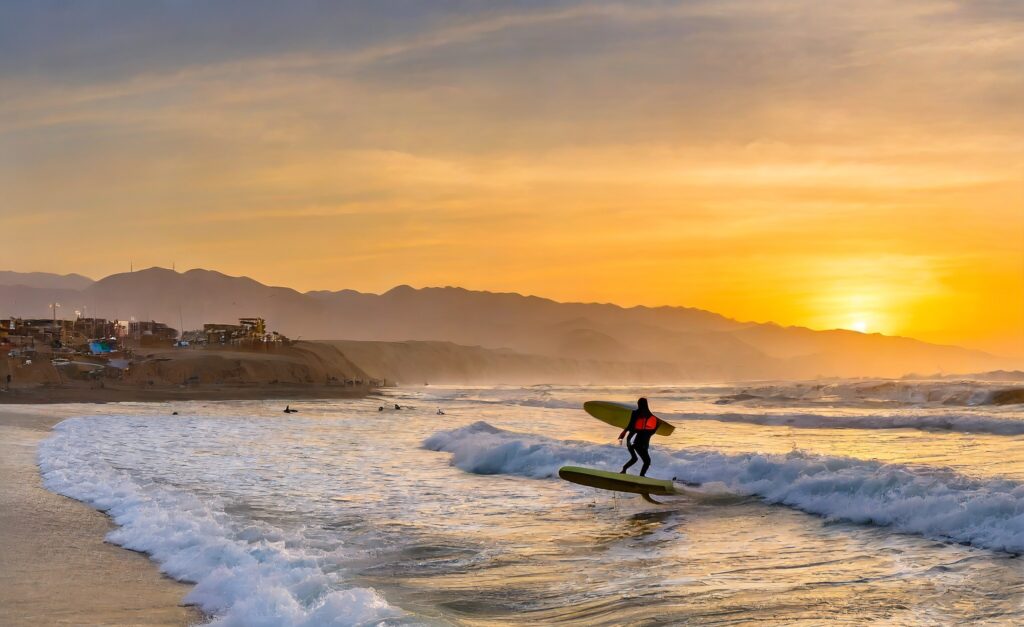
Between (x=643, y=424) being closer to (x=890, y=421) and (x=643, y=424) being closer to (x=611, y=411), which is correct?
(x=611, y=411)

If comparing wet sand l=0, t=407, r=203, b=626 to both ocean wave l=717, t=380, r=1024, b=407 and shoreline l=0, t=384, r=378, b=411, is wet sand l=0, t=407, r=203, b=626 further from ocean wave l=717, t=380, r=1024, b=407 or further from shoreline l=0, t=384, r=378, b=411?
ocean wave l=717, t=380, r=1024, b=407

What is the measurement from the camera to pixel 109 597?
9938mm

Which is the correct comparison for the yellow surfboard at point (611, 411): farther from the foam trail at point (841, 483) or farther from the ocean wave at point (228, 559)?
the ocean wave at point (228, 559)

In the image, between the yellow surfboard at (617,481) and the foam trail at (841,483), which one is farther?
the yellow surfboard at (617,481)

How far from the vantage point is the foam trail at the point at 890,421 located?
3734 centimetres

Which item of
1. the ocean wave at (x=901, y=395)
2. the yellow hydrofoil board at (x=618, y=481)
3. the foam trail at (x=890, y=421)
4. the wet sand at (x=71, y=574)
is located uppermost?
the ocean wave at (x=901, y=395)

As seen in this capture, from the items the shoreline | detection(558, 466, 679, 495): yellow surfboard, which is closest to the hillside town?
the shoreline

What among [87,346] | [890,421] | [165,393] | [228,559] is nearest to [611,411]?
[228,559]

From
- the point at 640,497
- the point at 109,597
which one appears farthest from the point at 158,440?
the point at 109,597

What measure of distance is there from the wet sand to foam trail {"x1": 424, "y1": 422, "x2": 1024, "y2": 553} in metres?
11.0

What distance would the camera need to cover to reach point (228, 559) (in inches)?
454

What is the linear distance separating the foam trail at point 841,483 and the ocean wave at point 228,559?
30.1 ft

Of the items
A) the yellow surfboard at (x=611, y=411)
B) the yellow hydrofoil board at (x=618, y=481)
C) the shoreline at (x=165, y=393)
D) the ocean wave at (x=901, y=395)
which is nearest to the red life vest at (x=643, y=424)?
the yellow hydrofoil board at (x=618, y=481)

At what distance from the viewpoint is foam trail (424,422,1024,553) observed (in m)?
14.2
